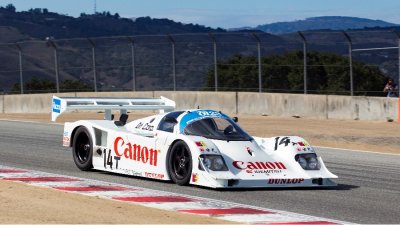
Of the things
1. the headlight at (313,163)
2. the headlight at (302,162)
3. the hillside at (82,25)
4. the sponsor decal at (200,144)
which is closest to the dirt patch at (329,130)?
the headlight at (313,163)

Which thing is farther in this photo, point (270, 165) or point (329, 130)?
point (329, 130)

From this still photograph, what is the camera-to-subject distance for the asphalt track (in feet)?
39.3

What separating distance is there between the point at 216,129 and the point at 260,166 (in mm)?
959

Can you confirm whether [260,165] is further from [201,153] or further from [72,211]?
[72,211]

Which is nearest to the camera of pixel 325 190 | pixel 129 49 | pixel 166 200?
pixel 166 200

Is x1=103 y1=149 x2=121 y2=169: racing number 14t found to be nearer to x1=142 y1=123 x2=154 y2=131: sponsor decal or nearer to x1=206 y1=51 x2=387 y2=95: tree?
x1=142 y1=123 x2=154 y2=131: sponsor decal

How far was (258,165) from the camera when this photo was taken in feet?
44.8

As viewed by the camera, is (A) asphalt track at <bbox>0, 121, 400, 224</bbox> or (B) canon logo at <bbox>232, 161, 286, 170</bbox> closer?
(A) asphalt track at <bbox>0, 121, 400, 224</bbox>

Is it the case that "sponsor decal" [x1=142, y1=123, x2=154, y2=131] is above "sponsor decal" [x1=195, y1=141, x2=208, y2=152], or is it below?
above

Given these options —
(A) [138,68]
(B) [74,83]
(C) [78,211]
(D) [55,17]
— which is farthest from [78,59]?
(D) [55,17]

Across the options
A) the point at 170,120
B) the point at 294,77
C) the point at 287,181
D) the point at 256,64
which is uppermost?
the point at 256,64

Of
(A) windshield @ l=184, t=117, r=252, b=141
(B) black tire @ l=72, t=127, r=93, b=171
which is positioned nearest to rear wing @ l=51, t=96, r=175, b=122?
(B) black tire @ l=72, t=127, r=93, b=171

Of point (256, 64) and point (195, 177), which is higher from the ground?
point (256, 64)

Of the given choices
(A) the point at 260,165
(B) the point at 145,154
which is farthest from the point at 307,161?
(B) the point at 145,154
